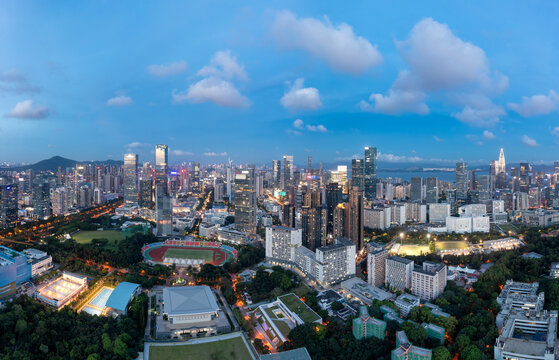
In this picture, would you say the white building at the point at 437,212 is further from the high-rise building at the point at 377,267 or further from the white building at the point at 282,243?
the white building at the point at 282,243

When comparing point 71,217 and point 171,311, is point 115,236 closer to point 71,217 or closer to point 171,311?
point 71,217

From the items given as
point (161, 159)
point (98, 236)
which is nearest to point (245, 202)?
point (98, 236)

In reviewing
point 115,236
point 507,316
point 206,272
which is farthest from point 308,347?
point 115,236

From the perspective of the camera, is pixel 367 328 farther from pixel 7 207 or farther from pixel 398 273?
pixel 7 207

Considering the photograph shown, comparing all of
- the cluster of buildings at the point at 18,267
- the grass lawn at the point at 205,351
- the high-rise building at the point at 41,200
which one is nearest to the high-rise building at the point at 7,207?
the high-rise building at the point at 41,200

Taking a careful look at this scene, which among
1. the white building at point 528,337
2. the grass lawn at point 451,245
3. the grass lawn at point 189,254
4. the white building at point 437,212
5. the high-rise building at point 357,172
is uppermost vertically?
the high-rise building at point 357,172

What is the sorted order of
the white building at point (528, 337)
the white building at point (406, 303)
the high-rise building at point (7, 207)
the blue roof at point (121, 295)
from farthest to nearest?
1. the high-rise building at point (7, 207)
2. the blue roof at point (121, 295)
3. the white building at point (406, 303)
4. the white building at point (528, 337)

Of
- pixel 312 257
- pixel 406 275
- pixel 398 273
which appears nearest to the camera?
pixel 406 275
